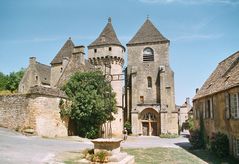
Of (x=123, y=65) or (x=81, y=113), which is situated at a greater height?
(x=123, y=65)

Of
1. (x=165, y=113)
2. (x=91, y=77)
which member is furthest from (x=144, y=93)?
(x=91, y=77)

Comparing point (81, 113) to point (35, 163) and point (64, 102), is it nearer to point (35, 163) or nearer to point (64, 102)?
point (64, 102)

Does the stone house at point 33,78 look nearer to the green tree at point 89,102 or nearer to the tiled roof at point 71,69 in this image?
the tiled roof at point 71,69

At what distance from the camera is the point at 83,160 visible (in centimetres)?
1235

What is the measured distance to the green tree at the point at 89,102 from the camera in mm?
24094

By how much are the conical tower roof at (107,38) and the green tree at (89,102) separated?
14.5 m

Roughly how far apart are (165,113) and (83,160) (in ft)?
86.9

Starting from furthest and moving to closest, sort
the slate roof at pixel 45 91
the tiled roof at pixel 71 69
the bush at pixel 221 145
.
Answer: the tiled roof at pixel 71 69
the slate roof at pixel 45 91
the bush at pixel 221 145

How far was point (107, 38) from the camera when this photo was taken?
40.9 metres

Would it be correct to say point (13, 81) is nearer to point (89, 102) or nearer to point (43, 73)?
point (43, 73)

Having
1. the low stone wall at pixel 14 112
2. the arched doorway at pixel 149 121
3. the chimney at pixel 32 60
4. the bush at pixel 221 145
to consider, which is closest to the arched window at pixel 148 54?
the arched doorway at pixel 149 121

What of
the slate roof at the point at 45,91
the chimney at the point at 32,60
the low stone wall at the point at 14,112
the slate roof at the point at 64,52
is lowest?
the low stone wall at the point at 14,112

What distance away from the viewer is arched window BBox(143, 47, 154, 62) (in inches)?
1630

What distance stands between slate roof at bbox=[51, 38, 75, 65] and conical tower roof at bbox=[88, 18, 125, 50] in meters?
3.85
